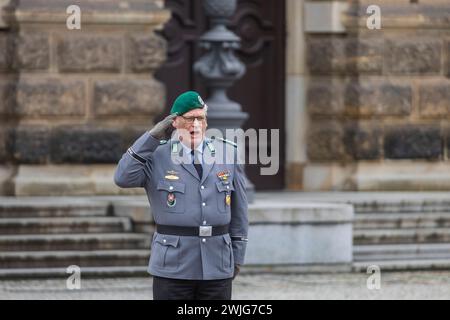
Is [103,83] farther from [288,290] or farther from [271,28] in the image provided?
[288,290]

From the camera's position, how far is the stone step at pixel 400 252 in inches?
590

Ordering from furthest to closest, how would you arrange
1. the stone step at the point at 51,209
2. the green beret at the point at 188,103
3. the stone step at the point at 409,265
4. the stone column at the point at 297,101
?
the stone column at the point at 297,101 → the stone step at the point at 51,209 → the stone step at the point at 409,265 → the green beret at the point at 188,103

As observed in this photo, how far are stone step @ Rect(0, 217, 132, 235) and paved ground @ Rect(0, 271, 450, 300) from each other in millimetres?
868

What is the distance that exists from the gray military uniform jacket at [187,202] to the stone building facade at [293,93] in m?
7.15

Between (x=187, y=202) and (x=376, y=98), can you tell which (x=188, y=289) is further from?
(x=376, y=98)

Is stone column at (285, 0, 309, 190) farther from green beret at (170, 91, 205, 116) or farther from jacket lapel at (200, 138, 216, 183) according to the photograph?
green beret at (170, 91, 205, 116)

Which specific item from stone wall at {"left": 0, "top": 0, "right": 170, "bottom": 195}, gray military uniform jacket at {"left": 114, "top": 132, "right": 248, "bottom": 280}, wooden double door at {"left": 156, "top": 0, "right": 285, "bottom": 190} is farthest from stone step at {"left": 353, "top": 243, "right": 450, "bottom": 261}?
gray military uniform jacket at {"left": 114, "top": 132, "right": 248, "bottom": 280}

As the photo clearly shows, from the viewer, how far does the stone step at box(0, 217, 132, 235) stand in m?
14.5

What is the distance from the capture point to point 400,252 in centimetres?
1511

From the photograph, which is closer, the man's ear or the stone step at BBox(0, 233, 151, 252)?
the man's ear

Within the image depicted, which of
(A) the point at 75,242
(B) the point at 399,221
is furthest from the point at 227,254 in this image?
(B) the point at 399,221

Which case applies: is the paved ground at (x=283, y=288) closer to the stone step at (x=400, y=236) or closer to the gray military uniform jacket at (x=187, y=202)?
the stone step at (x=400, y=236)

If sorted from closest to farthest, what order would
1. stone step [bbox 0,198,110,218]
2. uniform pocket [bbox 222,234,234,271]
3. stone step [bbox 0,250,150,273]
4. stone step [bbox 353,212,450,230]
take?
uniform pocket [bbox 222,234,234,271]
stone step [bbox 0,250,150,273]
stone step [bbox 0,198,110,218]
stone step [bbox 353,212,450,230]

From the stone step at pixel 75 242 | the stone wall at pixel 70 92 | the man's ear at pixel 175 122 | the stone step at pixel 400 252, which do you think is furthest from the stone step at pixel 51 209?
the man's ear at pixel 175 122
